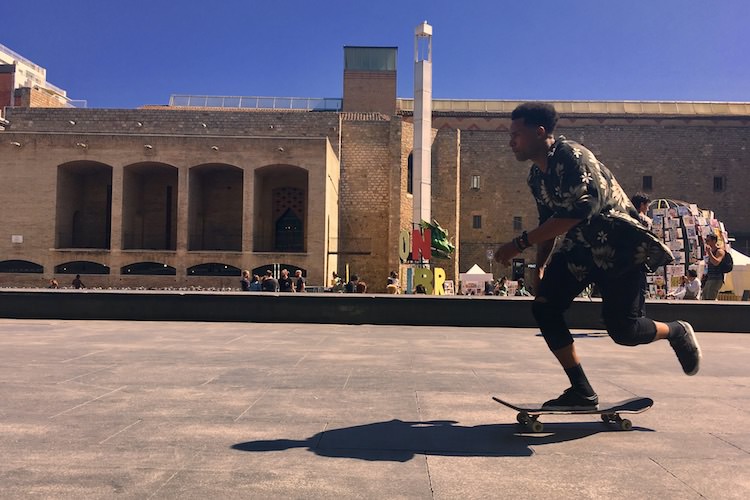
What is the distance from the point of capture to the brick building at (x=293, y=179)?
3117 centimetres

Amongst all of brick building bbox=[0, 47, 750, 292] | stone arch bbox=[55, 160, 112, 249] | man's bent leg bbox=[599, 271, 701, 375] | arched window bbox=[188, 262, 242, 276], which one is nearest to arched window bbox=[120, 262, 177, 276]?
brick building bbox=[0, 47, 750, 292]

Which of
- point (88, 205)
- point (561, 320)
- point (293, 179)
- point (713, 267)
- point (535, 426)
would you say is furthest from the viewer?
point (293, 179)

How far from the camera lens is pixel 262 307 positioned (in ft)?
35.6

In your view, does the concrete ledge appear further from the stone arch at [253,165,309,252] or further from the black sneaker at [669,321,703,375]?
the stone arch at [253,165,309,252]

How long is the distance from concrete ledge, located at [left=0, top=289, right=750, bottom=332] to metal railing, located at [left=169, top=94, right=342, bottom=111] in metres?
38.0

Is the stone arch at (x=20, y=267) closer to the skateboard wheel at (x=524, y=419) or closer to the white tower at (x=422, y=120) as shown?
the white tower at (x=422, y=120)

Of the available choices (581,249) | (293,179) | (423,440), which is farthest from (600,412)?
(293,179)

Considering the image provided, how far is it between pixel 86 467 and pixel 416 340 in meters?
6.07

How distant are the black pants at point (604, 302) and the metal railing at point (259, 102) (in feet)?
147

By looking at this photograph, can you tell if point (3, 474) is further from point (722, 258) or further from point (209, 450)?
point (722, 258)

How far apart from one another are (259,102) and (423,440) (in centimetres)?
4716

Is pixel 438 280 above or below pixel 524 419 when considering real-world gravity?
above

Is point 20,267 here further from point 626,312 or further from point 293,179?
point 626,312

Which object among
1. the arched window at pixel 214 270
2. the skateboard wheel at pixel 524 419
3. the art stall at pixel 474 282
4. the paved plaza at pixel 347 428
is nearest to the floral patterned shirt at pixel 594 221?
the skateboard wheel at pixel 524 419
